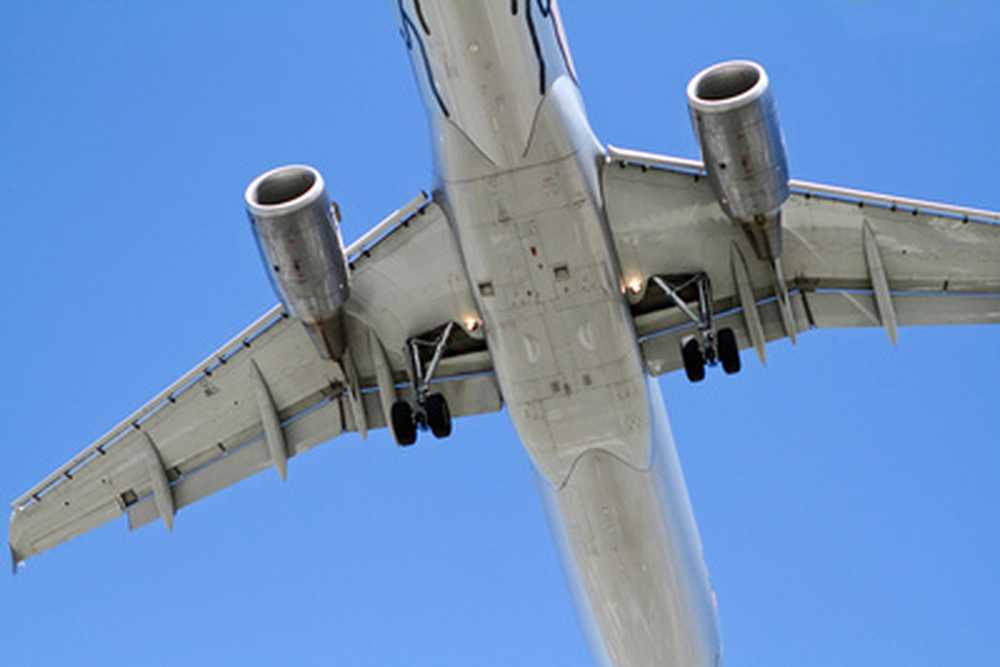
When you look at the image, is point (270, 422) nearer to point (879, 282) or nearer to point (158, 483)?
point (158, 483)

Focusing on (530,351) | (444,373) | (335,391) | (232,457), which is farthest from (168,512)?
(530,351)

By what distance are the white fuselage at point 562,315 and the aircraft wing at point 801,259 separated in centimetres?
82

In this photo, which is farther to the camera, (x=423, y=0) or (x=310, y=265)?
(x=310, y=265)

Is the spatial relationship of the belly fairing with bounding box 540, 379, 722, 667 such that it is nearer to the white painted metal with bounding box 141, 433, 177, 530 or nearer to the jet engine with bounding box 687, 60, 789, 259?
the jet engine with bounding box 687, 60, 789, 259

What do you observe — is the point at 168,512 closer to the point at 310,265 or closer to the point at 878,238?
the point at 310,265

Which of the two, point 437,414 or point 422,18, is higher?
point 422,18

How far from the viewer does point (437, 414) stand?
75.9 feet

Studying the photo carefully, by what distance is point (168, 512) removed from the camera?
24906mm

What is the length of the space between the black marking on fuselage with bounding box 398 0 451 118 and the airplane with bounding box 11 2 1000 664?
0.15 feet

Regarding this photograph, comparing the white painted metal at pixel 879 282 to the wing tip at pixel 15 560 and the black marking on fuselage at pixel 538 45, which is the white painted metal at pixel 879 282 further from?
the wing tip at pixel 15 560

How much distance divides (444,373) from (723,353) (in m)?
4.20

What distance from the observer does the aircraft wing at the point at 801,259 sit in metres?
21.9

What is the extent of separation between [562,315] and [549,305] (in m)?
0.24

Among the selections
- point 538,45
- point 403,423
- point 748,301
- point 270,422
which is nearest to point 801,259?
point 748,301
